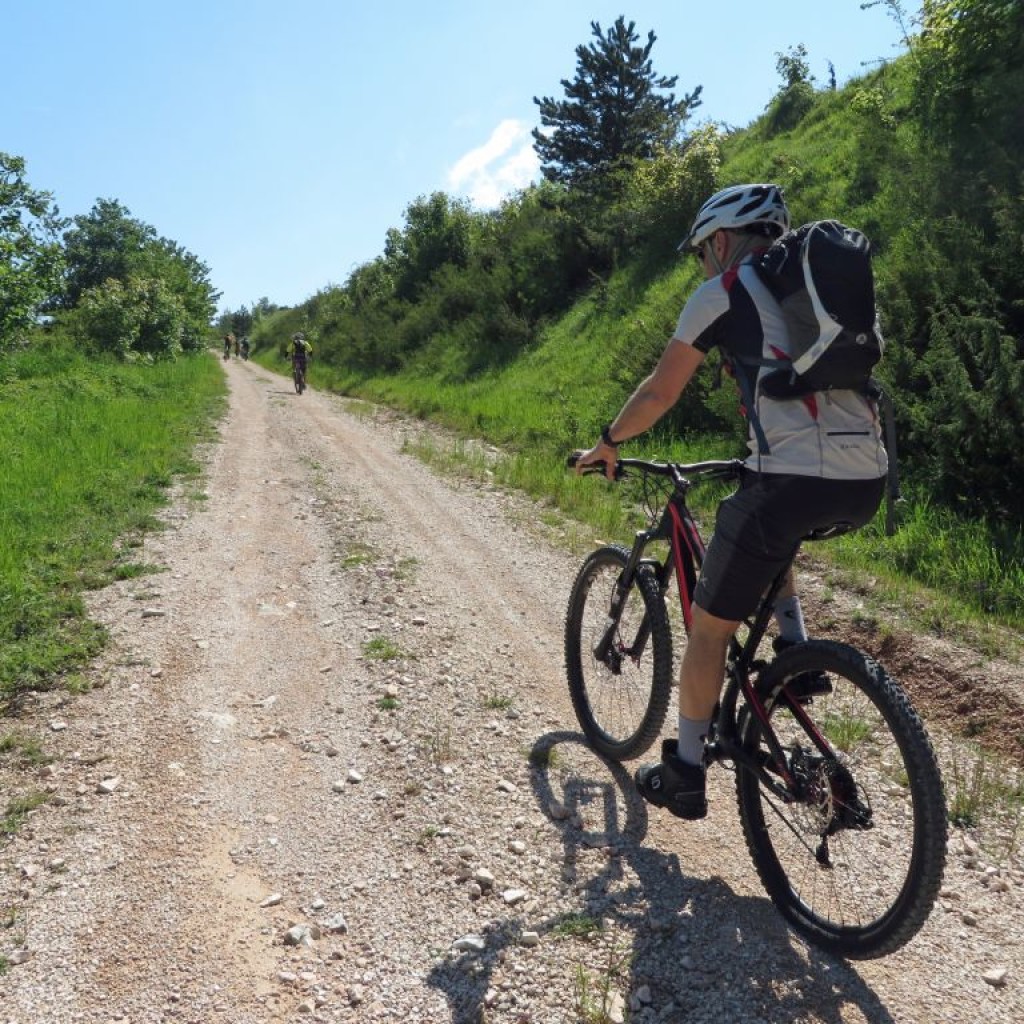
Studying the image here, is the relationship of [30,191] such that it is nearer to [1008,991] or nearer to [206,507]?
[206,507]

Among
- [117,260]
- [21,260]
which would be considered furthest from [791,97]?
[117,260]

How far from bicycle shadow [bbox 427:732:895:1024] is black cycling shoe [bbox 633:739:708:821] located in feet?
0.87

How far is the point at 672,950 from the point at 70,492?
862 centimetres

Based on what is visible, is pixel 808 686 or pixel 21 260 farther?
pixel 21 260

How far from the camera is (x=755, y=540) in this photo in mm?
2633

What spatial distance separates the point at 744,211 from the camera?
9.24ft

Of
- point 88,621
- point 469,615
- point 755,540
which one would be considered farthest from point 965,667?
point 88,621

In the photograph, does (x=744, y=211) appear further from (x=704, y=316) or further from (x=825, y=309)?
(x=825, y=309)

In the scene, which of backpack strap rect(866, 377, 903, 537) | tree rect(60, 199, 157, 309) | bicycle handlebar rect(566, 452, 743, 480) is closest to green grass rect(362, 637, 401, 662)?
bicycle handlebar rect(566, 452, 743, 480)

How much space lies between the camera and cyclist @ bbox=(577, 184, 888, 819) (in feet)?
8.27

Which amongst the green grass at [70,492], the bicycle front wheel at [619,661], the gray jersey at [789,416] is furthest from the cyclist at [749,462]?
the green grass at [70,492]

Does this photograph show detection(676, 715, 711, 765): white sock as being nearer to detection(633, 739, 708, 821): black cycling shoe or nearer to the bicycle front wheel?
detection(633, 739, 708, 821): black cycling shoe

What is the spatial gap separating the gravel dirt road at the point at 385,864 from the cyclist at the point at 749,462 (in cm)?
57

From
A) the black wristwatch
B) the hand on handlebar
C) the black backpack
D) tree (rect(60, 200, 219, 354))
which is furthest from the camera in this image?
tree (rect(60, 200, 219, 354))
